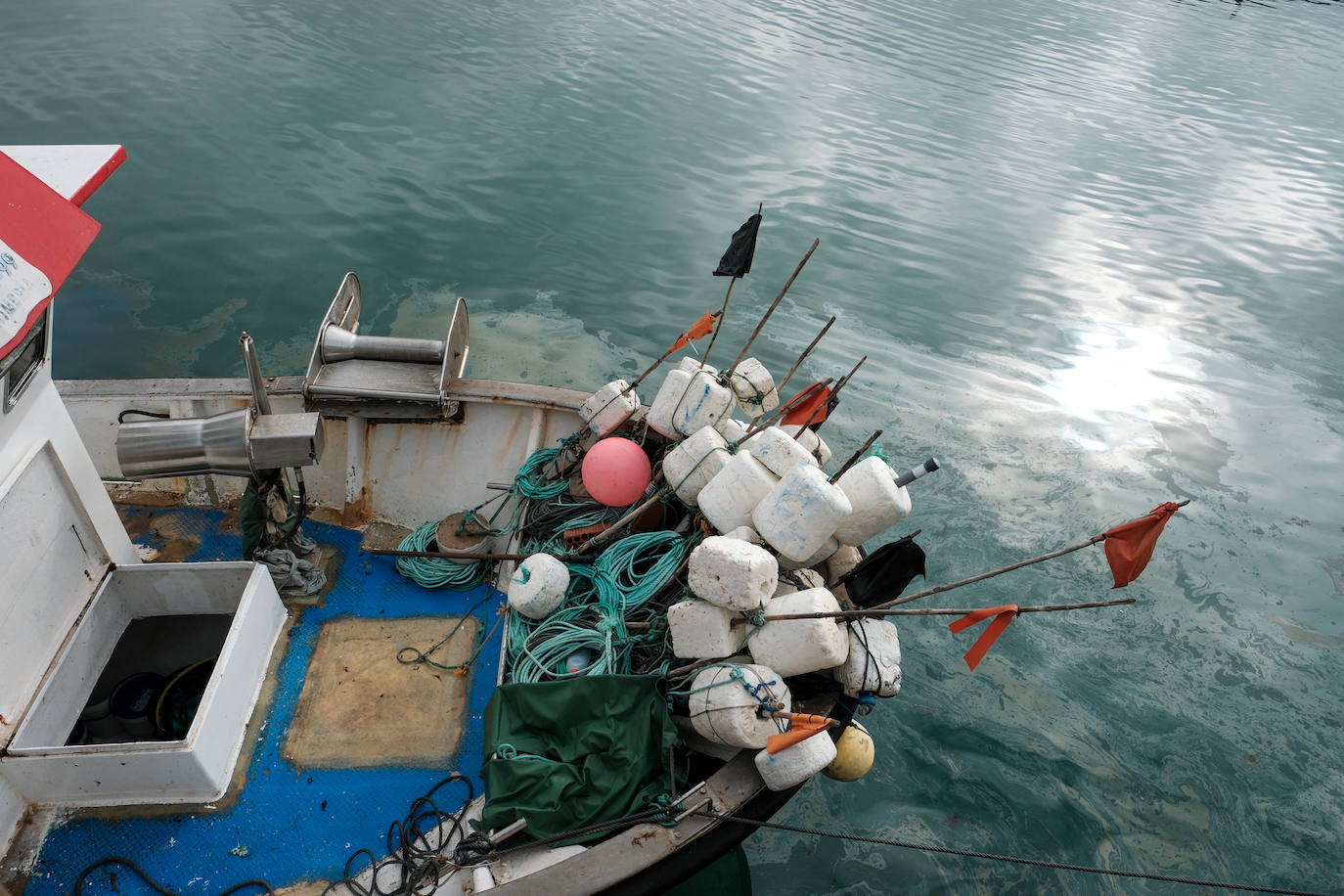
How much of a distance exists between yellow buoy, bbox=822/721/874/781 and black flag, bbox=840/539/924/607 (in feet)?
2.74

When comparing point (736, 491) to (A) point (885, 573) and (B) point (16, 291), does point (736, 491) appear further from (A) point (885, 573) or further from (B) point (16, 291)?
(B) point (16, 291)

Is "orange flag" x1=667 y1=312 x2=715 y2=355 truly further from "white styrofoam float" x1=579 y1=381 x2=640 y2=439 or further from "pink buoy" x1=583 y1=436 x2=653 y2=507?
"pink buoy" x1=583 y1=436 x2=653 y2=507

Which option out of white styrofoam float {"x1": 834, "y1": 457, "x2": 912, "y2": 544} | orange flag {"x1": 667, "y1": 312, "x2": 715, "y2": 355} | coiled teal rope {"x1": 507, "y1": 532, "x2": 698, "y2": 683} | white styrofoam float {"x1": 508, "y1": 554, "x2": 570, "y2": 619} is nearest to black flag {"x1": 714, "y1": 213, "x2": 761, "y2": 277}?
orange flag {"x1": 667, "y1": 312, "x2": 715, "y2": 355}

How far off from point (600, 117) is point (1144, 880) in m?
13.7

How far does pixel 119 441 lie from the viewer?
3.98 m

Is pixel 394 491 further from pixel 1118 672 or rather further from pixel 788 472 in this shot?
pixel 1118 672

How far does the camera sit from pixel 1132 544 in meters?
3.58

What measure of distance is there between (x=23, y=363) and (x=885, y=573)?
4.07 m

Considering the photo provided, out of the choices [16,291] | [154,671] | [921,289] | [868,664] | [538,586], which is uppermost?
[16,291]

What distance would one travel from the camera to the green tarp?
3574mm

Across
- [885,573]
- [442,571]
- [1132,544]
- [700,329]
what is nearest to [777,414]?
[700,329]

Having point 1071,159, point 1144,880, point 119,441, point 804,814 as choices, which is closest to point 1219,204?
point 1071,159

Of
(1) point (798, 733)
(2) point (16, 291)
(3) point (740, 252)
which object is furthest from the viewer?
(3) point (740, 252)

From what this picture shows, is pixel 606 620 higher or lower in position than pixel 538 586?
lower
